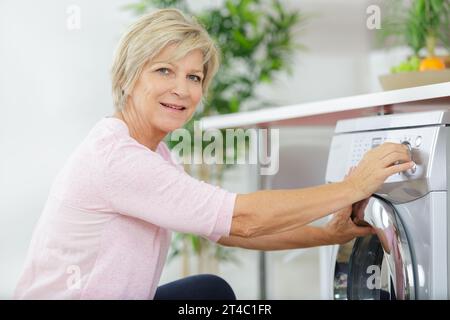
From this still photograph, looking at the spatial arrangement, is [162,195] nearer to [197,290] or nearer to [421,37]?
[197,290]

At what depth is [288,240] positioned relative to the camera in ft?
5.19

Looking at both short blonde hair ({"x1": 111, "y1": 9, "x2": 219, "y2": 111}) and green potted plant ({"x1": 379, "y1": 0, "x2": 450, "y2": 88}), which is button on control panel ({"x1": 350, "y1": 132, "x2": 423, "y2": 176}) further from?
short blonde hair ({"x1": 111, "y1": 9, "x2": 219, "y2": 111})

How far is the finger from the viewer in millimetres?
1255

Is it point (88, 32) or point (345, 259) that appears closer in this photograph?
point (345, 259)

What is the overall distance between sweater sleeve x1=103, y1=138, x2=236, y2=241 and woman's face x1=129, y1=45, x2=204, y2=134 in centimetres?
17

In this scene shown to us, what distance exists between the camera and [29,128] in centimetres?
343

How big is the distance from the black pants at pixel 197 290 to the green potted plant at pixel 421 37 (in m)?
0.60
